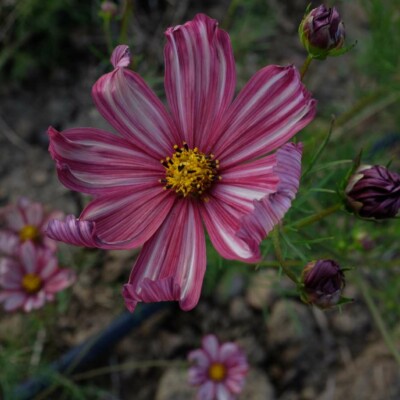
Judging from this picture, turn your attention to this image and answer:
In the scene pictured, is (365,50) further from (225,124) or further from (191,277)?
(191,277)

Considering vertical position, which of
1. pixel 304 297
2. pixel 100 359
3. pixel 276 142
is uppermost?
pixel 276 142

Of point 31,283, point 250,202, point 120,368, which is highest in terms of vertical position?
point 250,202

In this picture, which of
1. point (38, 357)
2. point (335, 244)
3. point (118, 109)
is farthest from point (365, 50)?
point (38, 357)

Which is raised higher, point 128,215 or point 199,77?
point 199,77

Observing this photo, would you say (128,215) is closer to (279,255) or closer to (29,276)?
(279,255)

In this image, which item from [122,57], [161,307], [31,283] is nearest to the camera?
[122,57]

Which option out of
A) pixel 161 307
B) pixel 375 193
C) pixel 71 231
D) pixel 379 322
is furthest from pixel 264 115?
A: pixel 161 307

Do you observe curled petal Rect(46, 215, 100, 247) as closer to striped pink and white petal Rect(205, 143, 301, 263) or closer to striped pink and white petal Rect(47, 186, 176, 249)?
striped pink and white petal Rect(47, 186, 176, 249)
